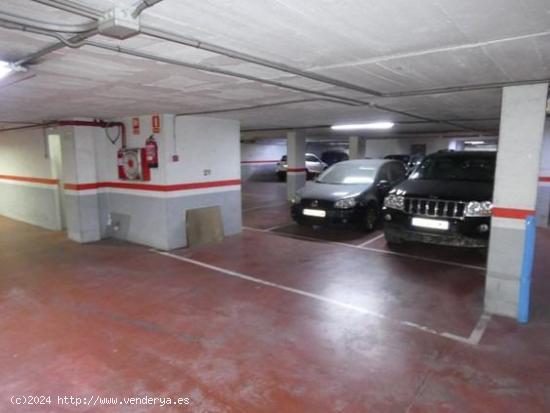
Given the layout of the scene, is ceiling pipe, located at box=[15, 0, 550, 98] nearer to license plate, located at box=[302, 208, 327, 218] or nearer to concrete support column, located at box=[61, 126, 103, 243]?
license plate, located at box=[302, 208, 327, 218]

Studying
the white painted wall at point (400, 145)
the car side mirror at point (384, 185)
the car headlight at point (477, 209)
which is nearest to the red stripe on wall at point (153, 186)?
the car side mirror at point (384, 185)

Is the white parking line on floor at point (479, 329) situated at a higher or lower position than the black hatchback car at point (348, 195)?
lower

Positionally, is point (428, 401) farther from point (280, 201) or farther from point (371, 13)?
point (280, 201)

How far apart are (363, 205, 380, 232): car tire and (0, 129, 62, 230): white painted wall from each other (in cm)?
633

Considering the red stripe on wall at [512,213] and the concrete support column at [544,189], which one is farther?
the concrete support column at [544,189]

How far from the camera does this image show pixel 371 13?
5.97 ft

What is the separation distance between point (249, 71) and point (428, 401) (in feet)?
8.96

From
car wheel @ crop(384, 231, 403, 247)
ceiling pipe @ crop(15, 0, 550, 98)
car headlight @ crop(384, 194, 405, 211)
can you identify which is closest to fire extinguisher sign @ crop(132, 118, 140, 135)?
ceiling pipe @ crop(15, 0, 550, 98)

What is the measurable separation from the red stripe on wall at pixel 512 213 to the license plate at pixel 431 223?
1265 millimetres

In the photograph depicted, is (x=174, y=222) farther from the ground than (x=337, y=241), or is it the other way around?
(x=174, y=222)

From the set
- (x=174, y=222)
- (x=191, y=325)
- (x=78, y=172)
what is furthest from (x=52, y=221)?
(x=191, y=325)

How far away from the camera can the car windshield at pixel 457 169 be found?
18.7 feet

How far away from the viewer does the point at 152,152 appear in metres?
6.05

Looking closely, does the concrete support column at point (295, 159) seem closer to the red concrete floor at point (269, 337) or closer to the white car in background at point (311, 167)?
the white car in background at point (311, 167)
